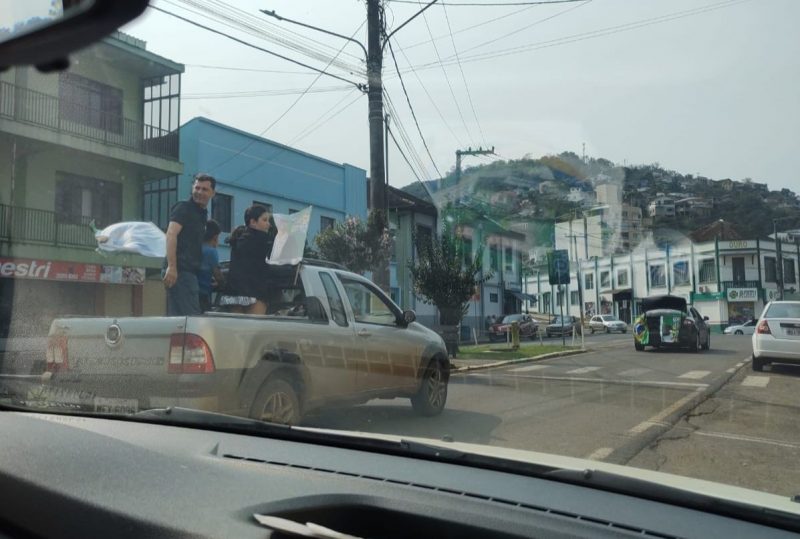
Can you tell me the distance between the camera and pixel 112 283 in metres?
8.27

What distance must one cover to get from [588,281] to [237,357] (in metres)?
10.3

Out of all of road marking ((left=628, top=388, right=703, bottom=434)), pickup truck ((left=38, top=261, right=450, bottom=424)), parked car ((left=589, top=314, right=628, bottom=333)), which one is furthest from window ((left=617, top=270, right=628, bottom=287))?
parked car ((left=589, top=314, right=628, bottom=333))

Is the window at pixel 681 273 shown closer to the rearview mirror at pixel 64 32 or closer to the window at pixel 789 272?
the window at pixel 789 272

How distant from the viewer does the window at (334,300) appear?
22.5ft

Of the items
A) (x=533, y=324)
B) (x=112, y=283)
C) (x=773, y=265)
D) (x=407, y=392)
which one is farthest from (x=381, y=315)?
(x=533, y=324)

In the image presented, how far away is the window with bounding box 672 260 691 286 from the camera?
7502 mm

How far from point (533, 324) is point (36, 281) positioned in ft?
77.4

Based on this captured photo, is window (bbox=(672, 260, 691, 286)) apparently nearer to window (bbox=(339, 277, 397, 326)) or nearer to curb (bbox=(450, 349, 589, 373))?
window (bbox=(339, 277, 397, 326))

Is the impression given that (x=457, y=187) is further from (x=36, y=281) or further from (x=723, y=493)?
(x=723, y=493)

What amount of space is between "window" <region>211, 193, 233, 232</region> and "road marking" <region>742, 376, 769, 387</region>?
7.59 metres

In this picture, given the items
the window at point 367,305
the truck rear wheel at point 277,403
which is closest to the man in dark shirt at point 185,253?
the truck rear wheel at point 277,403

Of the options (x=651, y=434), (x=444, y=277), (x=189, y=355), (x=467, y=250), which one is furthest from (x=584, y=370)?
(x=189, y=355)

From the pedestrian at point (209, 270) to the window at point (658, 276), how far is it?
4814 mm

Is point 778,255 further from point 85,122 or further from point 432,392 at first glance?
point 85,122
